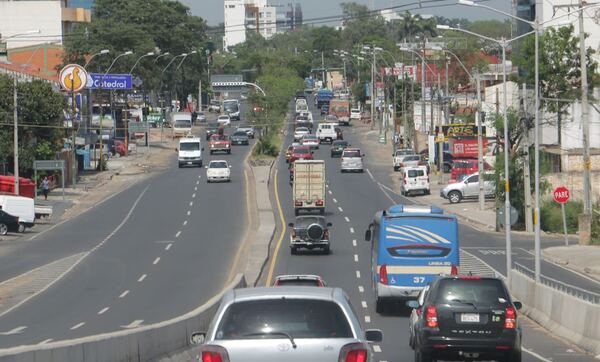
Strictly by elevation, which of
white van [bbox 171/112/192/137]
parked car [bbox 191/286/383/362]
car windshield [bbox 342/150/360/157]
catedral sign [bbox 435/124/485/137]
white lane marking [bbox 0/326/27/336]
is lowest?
white lane marking [bbox 0/326/27/336]

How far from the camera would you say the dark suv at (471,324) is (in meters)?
20.6

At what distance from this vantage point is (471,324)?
67.9ft

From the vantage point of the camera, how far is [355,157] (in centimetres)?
8994

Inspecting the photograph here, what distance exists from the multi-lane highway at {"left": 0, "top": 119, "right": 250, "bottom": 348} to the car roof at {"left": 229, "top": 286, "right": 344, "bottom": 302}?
15.7 meters

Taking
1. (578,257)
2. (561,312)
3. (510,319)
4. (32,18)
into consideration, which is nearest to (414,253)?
(561,312)

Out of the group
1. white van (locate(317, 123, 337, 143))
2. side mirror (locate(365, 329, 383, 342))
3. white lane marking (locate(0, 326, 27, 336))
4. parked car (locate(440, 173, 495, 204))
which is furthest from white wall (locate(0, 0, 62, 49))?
side mirror (locate(365, 329, 383, 342))

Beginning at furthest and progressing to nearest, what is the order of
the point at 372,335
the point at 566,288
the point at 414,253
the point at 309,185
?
the point at 309,185 → the point at 566,288 → the point at 414,253 → the point at 372,335

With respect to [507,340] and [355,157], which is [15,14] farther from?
[507,340]

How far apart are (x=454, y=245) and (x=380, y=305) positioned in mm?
2678

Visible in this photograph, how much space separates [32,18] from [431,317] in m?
121

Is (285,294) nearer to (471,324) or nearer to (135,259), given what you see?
(471,324)

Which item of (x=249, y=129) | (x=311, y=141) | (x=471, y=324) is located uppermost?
(x=249, y=129)

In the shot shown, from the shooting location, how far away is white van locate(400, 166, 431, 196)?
75312 mm

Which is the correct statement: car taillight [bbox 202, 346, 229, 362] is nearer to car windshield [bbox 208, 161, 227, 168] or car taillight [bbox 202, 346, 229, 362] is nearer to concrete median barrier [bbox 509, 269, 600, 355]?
concrete median barrier [bbox 509, 269, 600, 355]
